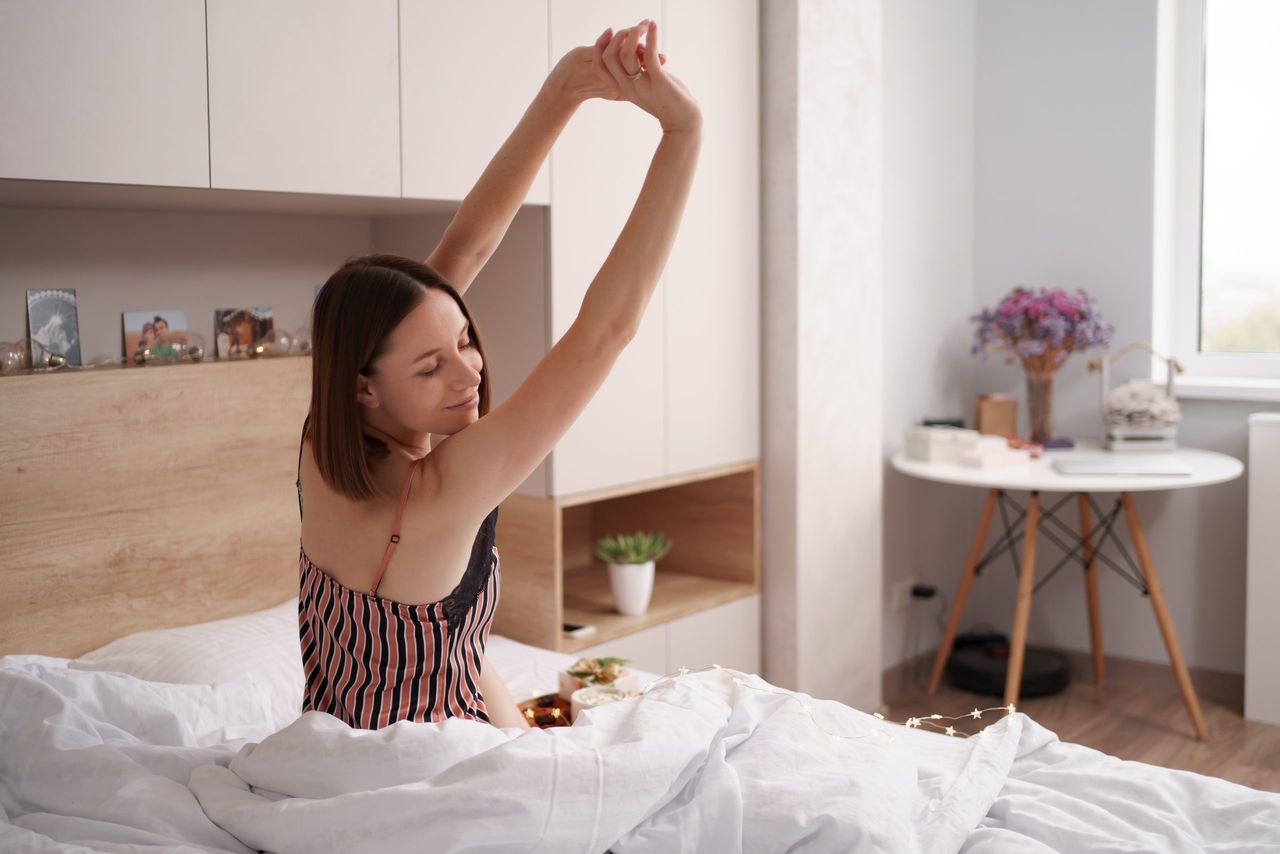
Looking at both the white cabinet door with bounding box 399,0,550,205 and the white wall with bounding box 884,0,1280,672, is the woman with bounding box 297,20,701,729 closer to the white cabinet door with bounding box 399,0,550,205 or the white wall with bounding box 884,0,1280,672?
the white cabinet door with bounding box 399,0,550,205

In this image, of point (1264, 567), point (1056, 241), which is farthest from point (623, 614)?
point (1056, 241)

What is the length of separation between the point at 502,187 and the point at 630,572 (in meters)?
1.32

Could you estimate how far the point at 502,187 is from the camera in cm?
163

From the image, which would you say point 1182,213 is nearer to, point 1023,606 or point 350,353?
point 1023,606

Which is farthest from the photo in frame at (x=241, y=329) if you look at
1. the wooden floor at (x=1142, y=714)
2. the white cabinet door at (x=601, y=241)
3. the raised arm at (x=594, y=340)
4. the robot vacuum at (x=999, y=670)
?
the robot vacuum at (x=999, y=670)

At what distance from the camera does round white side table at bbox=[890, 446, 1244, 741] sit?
10.1 feet

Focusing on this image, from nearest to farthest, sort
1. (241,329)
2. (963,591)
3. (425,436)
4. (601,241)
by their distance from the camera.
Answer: (425,436) → (241,329) → (601,241) → (963,591)

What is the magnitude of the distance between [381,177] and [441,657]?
1089 millimetres

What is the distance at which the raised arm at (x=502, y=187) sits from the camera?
157 cm

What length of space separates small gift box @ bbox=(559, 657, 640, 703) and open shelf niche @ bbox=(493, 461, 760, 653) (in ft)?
1.72

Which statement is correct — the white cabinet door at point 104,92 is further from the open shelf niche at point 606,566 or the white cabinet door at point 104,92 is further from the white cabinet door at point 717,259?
the white cabinet door at point 717,259

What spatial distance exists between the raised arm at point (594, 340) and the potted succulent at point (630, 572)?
1475mm

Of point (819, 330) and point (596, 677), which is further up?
point (819, 330)

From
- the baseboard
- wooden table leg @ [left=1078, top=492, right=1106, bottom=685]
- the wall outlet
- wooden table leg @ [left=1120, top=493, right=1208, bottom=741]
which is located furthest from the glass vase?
the baseboard
